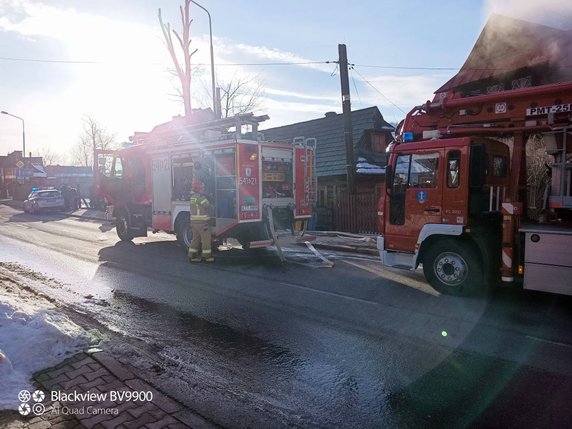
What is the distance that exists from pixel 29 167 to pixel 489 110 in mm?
55845

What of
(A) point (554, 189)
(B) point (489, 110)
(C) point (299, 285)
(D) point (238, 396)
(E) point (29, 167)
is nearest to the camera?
(D) point (238, 396)

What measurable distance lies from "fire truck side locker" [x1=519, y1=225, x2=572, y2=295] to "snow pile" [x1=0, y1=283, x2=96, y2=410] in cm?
566

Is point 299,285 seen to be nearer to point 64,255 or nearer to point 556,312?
point 556,312

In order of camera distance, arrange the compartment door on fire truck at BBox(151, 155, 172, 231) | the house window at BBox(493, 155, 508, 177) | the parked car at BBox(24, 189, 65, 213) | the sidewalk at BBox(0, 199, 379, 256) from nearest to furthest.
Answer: the house window at BBox(493, 155, 508, 177), the sidewalk at BBox(0, 199, 379, 256), the compartment door on fire truck at BBox(151, 155, 172, 231), the parked car at BBox(24, 189, 65, 213)

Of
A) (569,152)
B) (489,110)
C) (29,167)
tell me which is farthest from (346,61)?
(29,167)

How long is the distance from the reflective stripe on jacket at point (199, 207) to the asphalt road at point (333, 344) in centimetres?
136

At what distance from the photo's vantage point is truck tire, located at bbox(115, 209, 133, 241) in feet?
43.9

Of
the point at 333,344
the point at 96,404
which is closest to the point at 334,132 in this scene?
the point at 333,344

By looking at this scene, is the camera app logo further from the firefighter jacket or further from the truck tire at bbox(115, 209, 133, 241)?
the truck tire at bbox(115, 209, 133, 241)

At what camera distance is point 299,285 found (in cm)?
765

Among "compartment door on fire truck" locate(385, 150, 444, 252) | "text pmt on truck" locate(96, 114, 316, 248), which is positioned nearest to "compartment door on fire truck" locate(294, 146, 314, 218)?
"text pmt on truck" locate(96, 114, 316, 248)

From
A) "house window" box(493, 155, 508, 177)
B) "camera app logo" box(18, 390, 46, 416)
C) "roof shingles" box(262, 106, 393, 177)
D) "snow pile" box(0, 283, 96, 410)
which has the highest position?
"roof shingles" box(262, 106, 393, 177)

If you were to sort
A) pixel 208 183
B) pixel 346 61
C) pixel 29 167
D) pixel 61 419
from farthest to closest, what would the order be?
pixel 29 167
pixel 346 61
pixel 208 183
pixel 61 419

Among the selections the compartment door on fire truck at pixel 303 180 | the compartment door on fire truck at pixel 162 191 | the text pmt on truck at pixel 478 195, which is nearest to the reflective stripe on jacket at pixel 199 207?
the compartment door on fire truck at pixel 162 191
